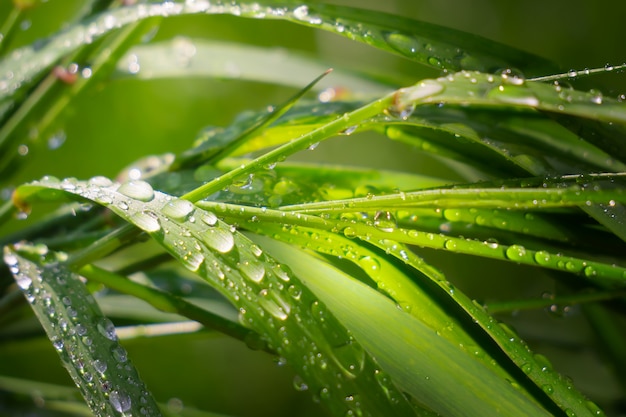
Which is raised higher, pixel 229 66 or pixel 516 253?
pixel 229 66

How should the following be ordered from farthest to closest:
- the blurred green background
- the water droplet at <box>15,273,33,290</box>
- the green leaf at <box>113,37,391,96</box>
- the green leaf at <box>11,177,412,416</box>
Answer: the blurred green background < the green leaf at <box>113,37,391,96</box> < the water droplet at <box>15,273,33,290</box> < the green leaf at <box>11,177,412,416</box>

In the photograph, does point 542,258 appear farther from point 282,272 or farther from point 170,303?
point 170,303

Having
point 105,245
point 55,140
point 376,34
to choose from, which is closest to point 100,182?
point 105,245

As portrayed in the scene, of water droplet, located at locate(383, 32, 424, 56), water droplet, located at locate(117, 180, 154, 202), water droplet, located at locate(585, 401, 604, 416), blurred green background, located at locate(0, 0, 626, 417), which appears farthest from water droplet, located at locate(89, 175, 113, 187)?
blurred green background, located at locate(0, 0, 626, 417)

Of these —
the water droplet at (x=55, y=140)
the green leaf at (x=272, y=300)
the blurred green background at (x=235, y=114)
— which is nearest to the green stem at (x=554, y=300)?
the green leaf at (x=272, y=300)

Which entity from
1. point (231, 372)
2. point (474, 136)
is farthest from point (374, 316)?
point (231, 372)

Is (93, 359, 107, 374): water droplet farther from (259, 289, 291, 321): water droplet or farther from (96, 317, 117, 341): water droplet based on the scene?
(259, 289, 291, 321): water droplet
